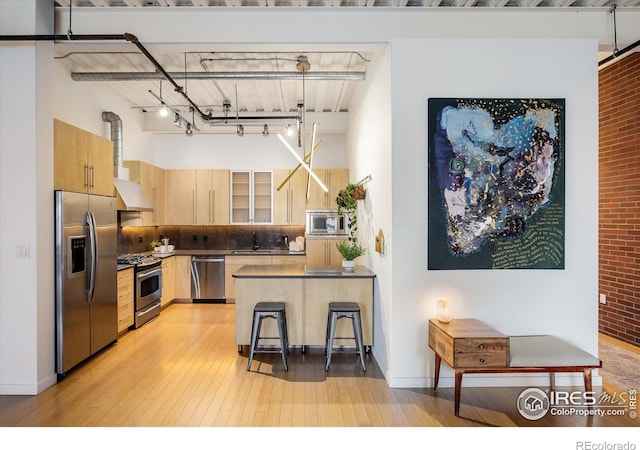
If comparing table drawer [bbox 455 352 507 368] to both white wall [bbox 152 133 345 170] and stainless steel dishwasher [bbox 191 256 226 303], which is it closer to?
stainless steel dishwasher [bbox 191 256 226 303]

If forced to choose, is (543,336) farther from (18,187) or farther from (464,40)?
(18,187)

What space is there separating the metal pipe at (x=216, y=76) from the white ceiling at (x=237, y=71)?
0.04 ft

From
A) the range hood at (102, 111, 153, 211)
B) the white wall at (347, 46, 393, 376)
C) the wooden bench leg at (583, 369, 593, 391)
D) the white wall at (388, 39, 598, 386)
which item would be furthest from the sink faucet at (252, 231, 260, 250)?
the wooden bench leg at (583, 369, 593, 391)

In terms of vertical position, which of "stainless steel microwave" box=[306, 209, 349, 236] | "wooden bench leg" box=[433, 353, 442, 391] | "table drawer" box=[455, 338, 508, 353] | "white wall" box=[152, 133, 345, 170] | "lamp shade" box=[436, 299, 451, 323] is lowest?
"wooden bench leg" box=[433, 353, 442, 391]

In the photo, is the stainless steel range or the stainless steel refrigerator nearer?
the stainless steel refrigerator

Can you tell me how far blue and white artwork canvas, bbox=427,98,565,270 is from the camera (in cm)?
338

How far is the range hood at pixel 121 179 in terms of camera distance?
5445mm

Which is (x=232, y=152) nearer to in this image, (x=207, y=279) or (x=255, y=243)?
(x=255, y=243)

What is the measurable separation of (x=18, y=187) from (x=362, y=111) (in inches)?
152

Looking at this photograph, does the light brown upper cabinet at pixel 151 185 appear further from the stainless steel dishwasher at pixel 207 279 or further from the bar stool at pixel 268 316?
the bar stool at pixel 268 316

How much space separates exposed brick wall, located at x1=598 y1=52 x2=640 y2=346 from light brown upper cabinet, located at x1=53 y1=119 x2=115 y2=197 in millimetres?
6136

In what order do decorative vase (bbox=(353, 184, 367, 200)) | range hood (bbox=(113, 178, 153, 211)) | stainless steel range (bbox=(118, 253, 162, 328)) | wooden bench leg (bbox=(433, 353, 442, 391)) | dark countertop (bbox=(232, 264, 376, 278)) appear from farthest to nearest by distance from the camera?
range hood (bbox=(113, 178, 153, 211))
stainless steel range (bbox=(118, 253, 162, 328))
decorative vase (bbox=(353, 184, 367, 200))
dark countertop (bbox=(232, 264, 376, 278))
wooden bench leg (bbox=(433, 353, 442, 391))

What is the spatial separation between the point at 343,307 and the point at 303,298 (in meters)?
0.55
